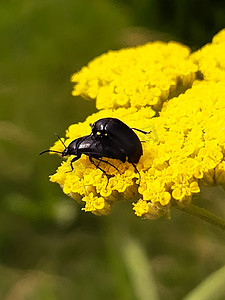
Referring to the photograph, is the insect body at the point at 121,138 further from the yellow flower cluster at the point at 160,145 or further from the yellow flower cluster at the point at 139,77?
the yellow flower cluster at the point at 139,77

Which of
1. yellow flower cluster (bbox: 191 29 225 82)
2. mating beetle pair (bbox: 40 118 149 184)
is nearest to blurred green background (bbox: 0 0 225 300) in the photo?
yellow flower cluster (bbox: 191 29 225 82)

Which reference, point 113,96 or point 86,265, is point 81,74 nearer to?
point 113,96

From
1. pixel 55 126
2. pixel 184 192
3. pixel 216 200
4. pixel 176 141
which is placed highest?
pixel 55 126

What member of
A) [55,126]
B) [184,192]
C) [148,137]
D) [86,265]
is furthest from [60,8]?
[184,192]

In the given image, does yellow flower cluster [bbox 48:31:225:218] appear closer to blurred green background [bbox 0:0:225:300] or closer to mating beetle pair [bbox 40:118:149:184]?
mating beetle pair [bbox 40:118:149:184]

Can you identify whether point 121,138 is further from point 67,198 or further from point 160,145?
point 67,198
